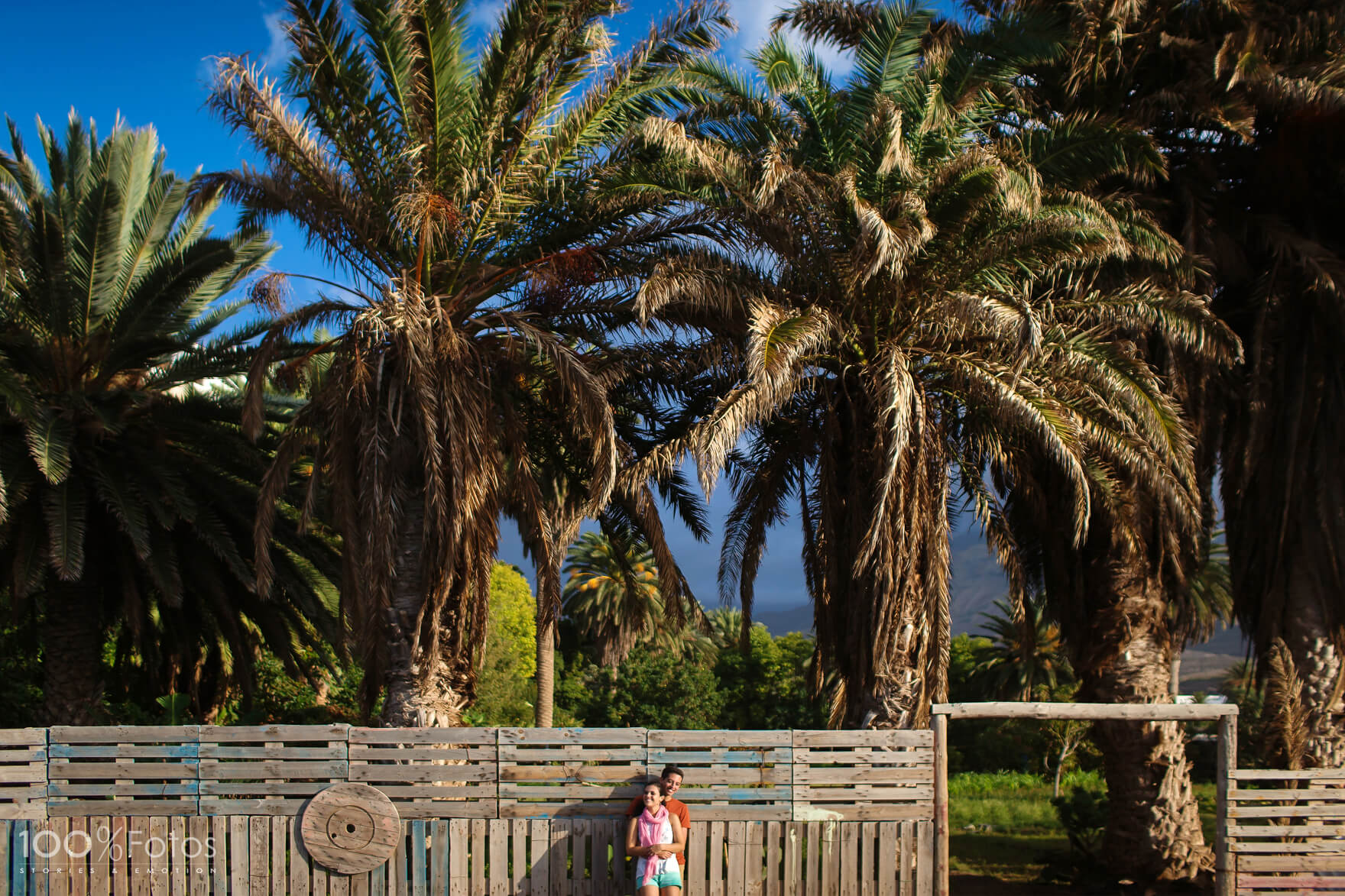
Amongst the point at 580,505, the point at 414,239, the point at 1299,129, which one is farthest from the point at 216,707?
the point at 1299,129

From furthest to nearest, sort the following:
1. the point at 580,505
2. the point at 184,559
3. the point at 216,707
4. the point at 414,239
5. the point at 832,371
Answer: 1. the point at 216,707
2. the point at 184,559
3. the point at 580,505
4. the point at 832,371
5. the point at 414,239

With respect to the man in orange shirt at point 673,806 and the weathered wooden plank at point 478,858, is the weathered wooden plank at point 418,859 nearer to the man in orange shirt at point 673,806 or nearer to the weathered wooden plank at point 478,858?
the weathered wooden plank at point 478,858

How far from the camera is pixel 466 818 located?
9.88m

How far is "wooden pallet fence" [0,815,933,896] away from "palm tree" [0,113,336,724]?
380cm

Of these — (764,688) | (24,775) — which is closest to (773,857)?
(24,775)

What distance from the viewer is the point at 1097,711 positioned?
10.5 metres

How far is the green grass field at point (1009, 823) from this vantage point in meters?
16.9

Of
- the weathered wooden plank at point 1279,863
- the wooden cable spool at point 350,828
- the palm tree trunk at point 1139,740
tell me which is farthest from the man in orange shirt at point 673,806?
the palm tree trunk at point 1139,740

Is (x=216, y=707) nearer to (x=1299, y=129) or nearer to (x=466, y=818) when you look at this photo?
(x=466, y=818)

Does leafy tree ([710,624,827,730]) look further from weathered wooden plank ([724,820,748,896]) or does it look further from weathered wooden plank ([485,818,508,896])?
weathered wooden plank ([485,818,508,896])

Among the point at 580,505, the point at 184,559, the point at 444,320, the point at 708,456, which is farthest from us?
the point at 184,559

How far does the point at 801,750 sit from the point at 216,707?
14.4 meters

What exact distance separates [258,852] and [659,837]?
3.52 meters

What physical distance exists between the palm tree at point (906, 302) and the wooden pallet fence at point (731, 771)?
222 centimetres
